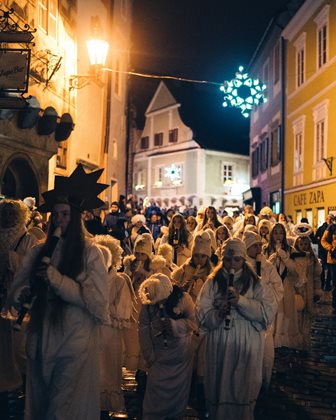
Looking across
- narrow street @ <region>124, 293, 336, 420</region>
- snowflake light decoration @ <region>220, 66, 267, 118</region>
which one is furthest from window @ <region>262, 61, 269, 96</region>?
narrow street @ <region>124, 293, 336, 420</region>

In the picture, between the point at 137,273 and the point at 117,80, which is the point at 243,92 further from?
the point at 117,80

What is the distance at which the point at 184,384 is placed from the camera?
5891mm

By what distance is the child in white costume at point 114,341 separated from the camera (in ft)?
19.7

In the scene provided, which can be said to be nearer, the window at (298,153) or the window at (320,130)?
the window at (320,130)

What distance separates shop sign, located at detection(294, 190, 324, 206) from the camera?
22956 mm

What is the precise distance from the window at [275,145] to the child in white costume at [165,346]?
82.4 ft

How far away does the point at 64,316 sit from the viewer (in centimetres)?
421

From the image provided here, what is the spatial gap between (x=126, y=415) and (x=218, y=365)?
138 cm

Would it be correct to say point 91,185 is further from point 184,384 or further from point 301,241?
point 301,241

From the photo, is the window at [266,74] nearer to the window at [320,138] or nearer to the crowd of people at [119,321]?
the window at [320,138]

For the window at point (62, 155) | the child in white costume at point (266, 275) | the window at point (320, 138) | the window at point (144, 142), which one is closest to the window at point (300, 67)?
the window at point (320, 138)

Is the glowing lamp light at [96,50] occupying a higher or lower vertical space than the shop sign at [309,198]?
higher

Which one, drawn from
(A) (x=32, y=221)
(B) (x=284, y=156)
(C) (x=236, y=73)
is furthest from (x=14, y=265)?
(B) (x=284, y=156)

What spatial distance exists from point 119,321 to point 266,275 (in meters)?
1.78
